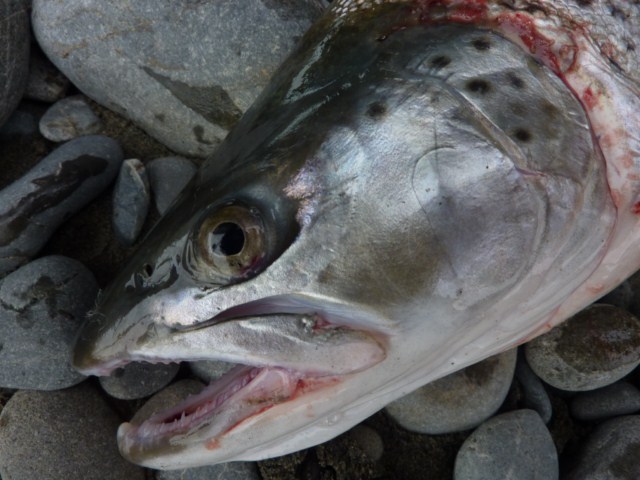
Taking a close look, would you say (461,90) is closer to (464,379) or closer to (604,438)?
(464,379)

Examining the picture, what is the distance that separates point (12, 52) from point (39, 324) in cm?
120

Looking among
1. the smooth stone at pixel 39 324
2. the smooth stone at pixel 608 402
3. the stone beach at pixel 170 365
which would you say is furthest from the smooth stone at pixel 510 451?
the smooth stone at pixel 39 324

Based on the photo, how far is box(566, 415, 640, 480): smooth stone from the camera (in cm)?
222

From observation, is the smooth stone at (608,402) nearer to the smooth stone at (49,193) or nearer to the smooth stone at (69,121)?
the smooth stone at (49,193)

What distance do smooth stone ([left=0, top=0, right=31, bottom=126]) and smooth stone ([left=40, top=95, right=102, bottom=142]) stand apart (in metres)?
0.15

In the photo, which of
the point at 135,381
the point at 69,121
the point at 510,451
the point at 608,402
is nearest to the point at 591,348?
the point at 608,402

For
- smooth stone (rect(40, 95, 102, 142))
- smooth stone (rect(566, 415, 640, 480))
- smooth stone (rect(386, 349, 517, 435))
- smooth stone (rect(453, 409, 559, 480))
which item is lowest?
smooth stone (rect(566, 415, 640, 480))

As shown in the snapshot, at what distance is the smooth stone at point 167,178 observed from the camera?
2432 millimetres

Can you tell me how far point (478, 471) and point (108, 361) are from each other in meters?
1.57

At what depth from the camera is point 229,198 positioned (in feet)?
4.55

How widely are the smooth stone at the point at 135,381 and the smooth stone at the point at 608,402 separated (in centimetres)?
188

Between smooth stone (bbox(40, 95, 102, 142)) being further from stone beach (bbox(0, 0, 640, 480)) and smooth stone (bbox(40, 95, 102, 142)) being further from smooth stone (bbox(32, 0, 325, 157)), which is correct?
smooth stone (bbox(32, 0, 325, 157))

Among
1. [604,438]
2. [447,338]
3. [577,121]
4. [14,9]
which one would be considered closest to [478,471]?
[604,438]

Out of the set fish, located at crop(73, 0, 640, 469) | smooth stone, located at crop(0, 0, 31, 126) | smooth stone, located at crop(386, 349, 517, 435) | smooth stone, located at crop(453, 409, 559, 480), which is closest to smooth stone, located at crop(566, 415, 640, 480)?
smooth stone, located at crop(453, 409, 559, 480)
